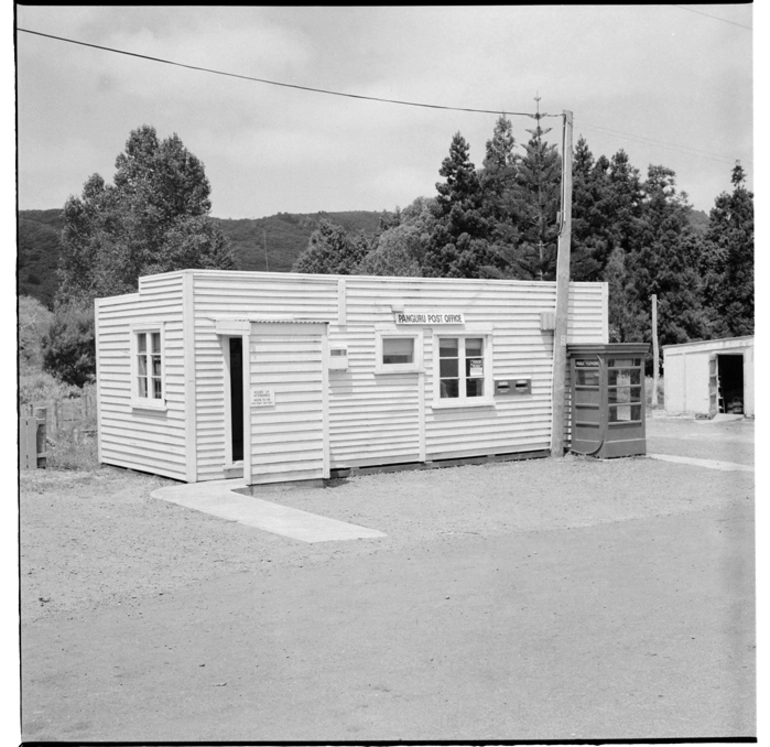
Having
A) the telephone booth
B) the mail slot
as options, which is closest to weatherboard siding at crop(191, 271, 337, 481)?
the mail slot

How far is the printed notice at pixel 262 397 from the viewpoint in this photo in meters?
11.9

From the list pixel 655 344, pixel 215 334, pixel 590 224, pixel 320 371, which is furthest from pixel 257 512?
pixel 590 224

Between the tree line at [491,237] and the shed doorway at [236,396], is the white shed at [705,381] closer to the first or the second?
the tree line at [491,237]

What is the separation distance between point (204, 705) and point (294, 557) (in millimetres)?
3630

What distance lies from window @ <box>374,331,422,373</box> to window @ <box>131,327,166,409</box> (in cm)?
320

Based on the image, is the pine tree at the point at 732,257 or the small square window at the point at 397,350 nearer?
the pine tree at the point at 732,257

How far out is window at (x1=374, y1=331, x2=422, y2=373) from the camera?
45.7ft

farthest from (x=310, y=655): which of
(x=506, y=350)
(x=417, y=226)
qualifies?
(x=417, y=226)

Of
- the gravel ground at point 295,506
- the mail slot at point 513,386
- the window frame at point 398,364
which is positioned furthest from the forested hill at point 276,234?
the gravel ground at point 295,506

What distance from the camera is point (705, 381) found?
80.8 ft

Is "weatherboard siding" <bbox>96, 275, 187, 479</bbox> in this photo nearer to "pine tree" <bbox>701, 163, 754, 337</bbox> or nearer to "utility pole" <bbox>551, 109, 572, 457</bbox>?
"utility pole" <bbox>551, 109, 572, 457</bbox>

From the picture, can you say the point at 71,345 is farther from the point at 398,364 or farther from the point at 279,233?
the point at 279,233

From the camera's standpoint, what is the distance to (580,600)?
6.45 metres

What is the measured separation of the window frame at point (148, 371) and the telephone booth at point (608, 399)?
692 centimetres
